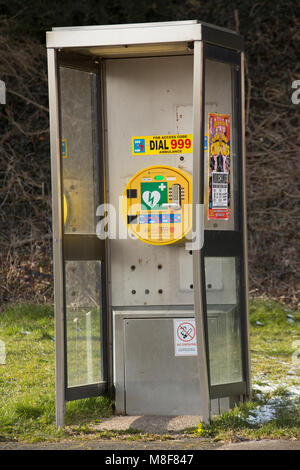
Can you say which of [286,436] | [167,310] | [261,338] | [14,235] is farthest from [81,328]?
[14,235]

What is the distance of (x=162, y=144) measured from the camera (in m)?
5.67

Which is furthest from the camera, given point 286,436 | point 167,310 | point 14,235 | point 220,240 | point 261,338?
point 14,235

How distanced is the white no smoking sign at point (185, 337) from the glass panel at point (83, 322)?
0.57 m

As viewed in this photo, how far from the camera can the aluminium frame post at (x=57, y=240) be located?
5086mm

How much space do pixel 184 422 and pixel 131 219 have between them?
143cm

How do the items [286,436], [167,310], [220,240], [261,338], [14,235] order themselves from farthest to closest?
1. [14,235]
2. [261,338]
3. [167,310]
4. [220,240]
5. [286,436]

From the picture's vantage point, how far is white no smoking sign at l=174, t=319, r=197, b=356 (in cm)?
555

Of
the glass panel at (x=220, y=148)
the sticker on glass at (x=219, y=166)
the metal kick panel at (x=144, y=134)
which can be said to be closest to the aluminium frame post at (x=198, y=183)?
the glass panel at (x=220, y=148)

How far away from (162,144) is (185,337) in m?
1.34

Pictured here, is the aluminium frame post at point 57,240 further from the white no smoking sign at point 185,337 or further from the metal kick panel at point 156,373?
the white no smoking sign at point 185,337

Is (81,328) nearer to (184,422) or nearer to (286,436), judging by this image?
(184,422)

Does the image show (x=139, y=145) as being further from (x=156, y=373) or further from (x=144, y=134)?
(x=156, y=373)

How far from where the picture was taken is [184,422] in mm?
5379

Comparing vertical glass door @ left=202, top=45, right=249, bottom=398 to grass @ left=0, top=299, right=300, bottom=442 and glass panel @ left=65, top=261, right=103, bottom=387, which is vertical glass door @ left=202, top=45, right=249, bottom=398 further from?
glass panel @ left=65, top=261, right=103, bottom=387
